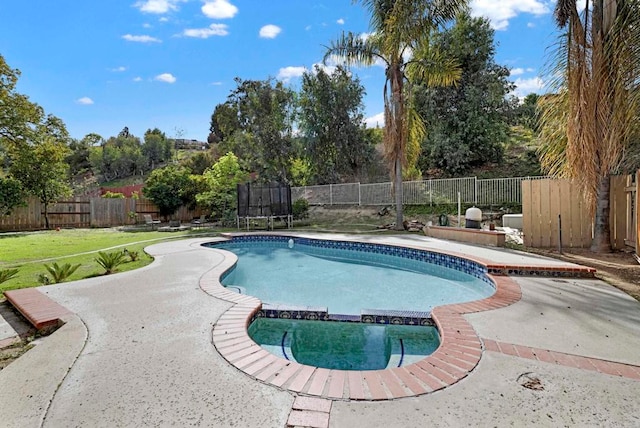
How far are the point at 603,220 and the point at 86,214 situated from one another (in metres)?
23.4

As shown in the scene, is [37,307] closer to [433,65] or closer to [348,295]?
[348,295]

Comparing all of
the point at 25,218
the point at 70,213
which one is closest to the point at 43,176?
the point at 25,218

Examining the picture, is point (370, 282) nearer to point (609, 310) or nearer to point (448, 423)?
point (609, 310)

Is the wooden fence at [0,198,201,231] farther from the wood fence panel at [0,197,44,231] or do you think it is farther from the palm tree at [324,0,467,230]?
the palm tree at [324,0,467,230]

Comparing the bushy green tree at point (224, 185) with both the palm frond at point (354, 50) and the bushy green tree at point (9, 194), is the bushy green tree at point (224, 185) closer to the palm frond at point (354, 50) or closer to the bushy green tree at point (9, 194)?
the palm frond at point (354, 50)

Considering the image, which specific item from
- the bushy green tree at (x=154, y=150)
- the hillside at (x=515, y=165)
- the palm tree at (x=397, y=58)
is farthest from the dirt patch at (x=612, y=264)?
the bushy green tree at (x=154, y=150)

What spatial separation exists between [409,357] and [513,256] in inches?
192

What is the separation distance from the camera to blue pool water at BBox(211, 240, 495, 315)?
5102 millimetres

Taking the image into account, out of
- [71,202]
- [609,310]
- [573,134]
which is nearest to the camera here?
[609,310]

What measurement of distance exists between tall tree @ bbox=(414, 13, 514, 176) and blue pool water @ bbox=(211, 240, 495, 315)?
10.2 meters

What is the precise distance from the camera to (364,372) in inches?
90.8

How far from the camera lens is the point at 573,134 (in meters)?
5.82

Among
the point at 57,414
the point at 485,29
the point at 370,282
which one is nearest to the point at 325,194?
the point at 485,29

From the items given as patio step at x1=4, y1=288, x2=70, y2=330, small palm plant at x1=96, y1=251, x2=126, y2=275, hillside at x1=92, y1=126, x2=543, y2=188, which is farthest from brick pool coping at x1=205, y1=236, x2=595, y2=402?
hillside at x1=92, y1=126, x2=543, y2=188
